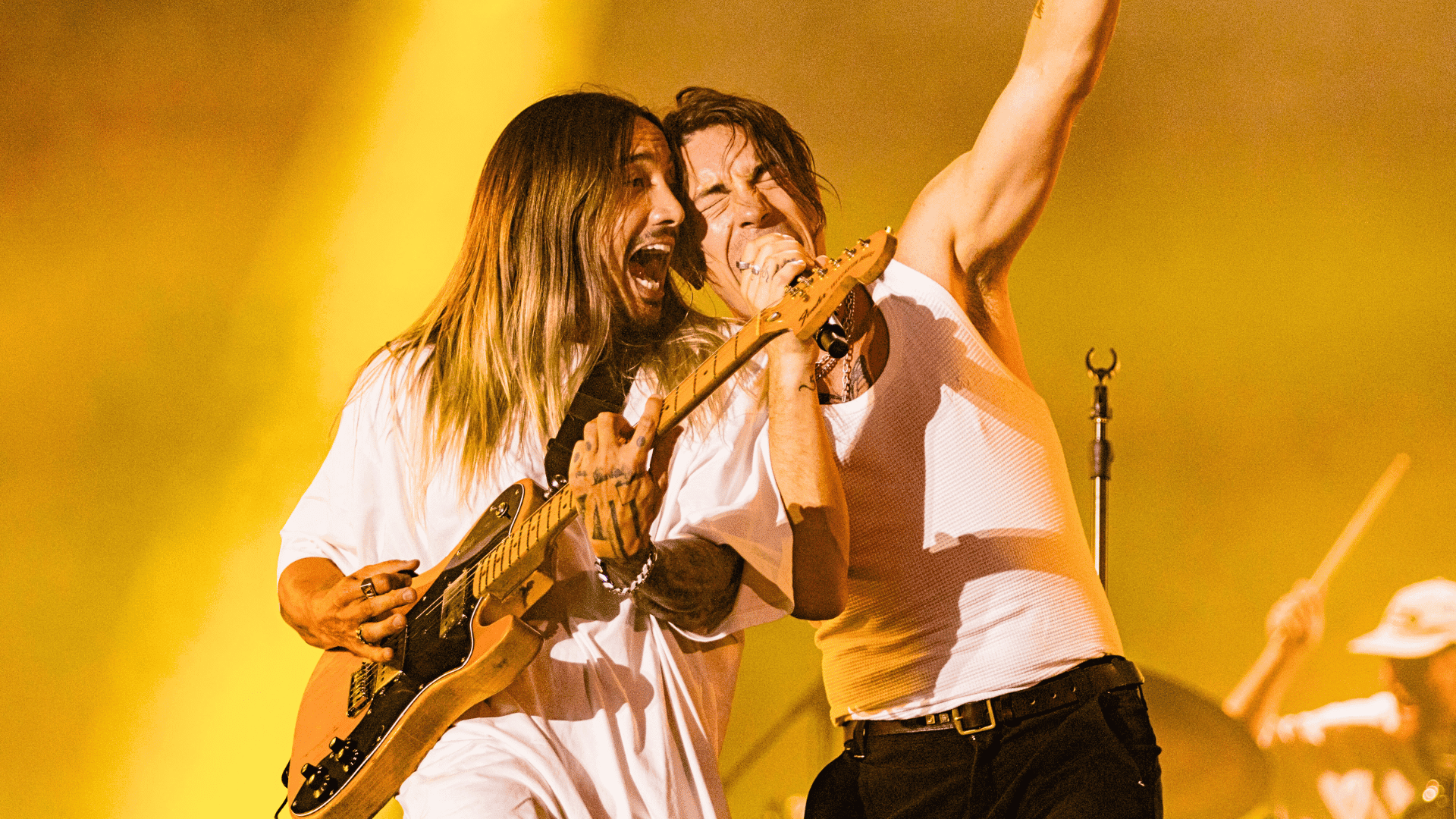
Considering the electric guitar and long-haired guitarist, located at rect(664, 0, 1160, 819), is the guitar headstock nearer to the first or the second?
the electric guitar

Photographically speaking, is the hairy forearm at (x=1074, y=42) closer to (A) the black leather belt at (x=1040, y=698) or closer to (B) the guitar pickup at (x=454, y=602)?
(A) the black leather belt at (x=1040, y=698)

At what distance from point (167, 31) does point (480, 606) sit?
321 centimetres

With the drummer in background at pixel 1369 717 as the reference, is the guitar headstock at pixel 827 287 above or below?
above

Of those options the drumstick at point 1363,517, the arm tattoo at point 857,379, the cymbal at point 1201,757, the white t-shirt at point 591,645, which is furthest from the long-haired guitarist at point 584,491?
the drumstick at point 1363,517

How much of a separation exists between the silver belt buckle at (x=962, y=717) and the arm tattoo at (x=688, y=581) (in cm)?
43

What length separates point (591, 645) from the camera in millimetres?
1833

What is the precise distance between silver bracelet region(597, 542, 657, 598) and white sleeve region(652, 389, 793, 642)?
126mm

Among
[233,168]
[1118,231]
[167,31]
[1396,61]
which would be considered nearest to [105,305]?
[233,168]

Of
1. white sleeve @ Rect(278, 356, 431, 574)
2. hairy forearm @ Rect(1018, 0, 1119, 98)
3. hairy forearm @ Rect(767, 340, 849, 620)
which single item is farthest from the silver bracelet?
hairy forearm @ Rect(1018, 0, 1119, 98)

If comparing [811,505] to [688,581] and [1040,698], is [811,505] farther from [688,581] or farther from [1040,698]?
[1040,698]

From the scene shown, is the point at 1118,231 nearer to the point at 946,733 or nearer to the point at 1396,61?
the point at 1396,61

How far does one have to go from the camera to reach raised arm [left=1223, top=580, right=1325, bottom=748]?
4035 millimetres

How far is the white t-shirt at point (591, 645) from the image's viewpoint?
1.74 metres

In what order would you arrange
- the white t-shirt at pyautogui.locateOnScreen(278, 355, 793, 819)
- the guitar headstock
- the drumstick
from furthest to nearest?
the drumstick, the white t-shirt at pyautogui.locateOnScreen(278, 355, 793, 819), the guitar headstock
